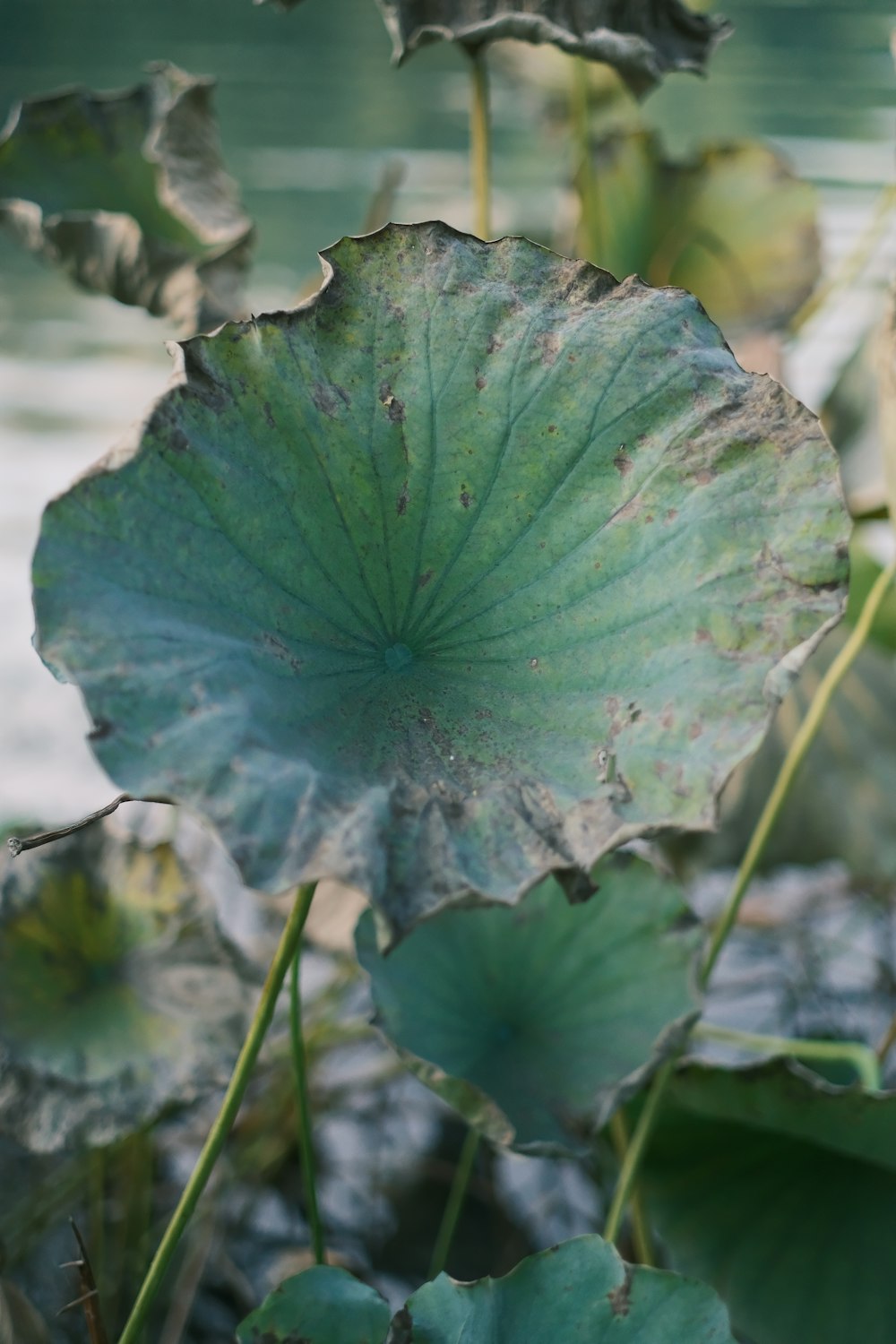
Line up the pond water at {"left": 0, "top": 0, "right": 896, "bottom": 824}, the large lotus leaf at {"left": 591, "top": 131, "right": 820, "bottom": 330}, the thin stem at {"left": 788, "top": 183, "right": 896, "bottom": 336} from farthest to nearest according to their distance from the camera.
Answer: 1. the pond water at {"left": 0, "top": 0, "right": 896, "bottom": 824}
2. the large lotus leaf at {"left": 591, "top": 131, "right": 820, "bottom": 330}
3. the thin stem at {"left": 788, "top": 183, "right": 896, "bottom": 336}

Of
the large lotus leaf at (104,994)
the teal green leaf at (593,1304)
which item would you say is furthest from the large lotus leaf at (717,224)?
the teal green leaf at (593,1304)

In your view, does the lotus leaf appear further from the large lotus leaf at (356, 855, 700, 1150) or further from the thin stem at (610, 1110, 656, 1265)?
the thin stem at (610, 1110, 656, 1265)

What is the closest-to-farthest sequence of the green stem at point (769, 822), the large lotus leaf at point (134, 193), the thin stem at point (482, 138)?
1. the green stem at point (769, 822)
2. the thin stem at point (482, 138)
3. the large lotus leaf at point (134, 193)

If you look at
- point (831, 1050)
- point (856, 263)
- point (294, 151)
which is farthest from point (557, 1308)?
point (294, 151)

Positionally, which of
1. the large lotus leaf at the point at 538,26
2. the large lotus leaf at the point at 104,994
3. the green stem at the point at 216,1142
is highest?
the large lotus leaf at the point at 538,26

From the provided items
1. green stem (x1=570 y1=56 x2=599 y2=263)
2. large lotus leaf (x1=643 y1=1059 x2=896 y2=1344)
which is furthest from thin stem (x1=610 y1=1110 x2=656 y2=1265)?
Answer: green stem (x1=570 y1=56 x2=599 y2=263)

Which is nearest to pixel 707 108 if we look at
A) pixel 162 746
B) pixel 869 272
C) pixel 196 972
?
pixel 869 272

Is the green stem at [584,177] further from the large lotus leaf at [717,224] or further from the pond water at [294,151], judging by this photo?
the pond water at [294,151]

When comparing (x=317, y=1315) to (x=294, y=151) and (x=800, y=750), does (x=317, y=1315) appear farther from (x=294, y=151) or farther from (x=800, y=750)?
(x=294, y=151)
